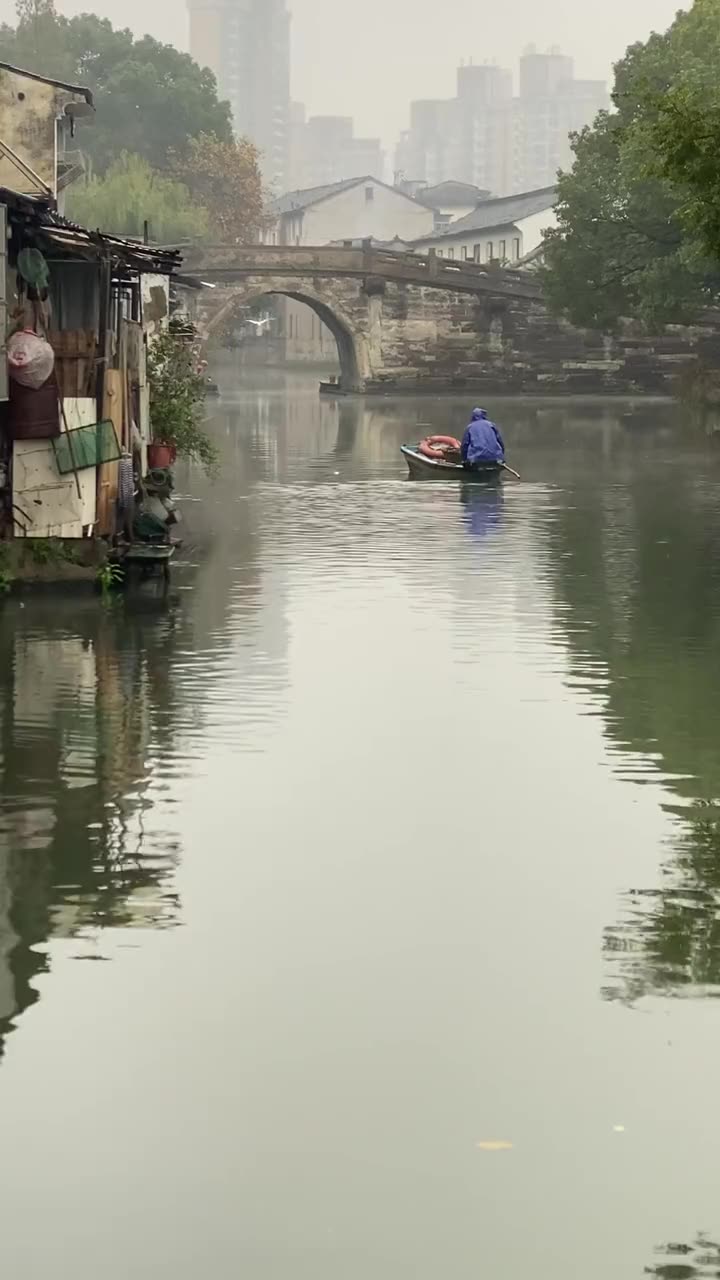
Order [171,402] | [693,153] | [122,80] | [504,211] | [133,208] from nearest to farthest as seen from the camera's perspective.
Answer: [693,153] < [171,402] < [133,208] < [504,211] < [122,80]

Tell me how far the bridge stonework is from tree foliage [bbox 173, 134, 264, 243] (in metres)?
27.4

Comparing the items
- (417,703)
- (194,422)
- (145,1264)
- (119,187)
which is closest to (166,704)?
(417,703)

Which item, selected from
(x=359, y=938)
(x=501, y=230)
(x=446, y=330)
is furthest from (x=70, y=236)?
(x=501, y=230)

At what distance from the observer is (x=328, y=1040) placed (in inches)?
329

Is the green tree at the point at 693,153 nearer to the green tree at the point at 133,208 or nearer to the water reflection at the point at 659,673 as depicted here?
the water reflection at the point at 659,673

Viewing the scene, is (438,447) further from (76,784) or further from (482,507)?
(76,784)

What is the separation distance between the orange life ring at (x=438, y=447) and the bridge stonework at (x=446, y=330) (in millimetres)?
40710

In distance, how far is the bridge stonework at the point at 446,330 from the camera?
77.9 metres

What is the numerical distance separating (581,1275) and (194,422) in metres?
21.7

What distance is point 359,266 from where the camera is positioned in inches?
3071

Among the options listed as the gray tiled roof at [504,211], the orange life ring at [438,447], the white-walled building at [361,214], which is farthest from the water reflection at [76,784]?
the white-walled building at [361,214]

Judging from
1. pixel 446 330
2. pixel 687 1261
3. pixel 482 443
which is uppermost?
pixel 446 330

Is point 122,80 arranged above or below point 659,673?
above

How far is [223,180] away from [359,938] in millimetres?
99673
